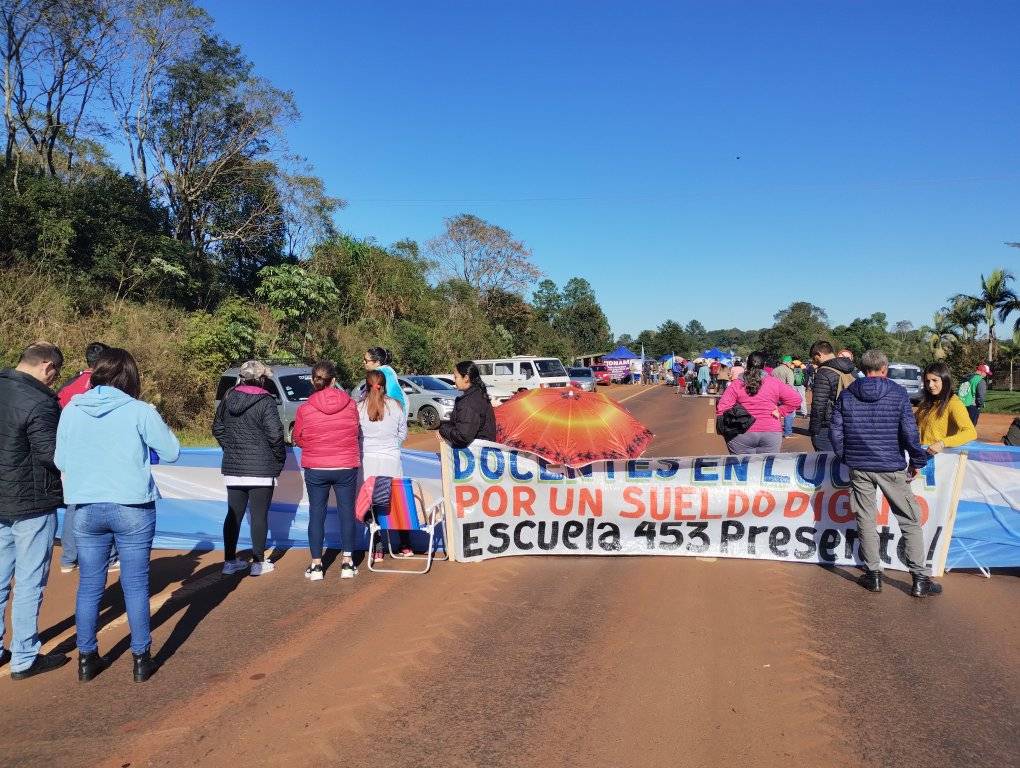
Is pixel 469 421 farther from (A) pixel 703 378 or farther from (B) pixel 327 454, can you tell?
(A) pixel 703 378

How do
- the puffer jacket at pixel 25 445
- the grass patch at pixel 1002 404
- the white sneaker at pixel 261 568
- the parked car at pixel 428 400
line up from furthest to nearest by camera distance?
the grass patch at pixel 1002 404 → the parked car at pixel 428 400 → the white sneaker at pixel 261 568 → the puffer jacket at pixel 25 445

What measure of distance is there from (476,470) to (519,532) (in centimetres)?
71

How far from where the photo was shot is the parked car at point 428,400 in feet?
59.1

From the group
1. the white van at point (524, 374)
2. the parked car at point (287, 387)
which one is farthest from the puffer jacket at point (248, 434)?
the white van at point (524, 374)

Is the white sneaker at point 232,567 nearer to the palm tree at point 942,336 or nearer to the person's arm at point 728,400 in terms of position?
the person's arm at point 728,400

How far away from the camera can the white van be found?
25.4 meters

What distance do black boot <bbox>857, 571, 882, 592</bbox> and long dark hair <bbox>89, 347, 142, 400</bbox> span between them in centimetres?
545

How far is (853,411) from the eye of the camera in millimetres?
5414

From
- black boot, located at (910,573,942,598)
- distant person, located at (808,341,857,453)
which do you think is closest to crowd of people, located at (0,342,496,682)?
black boot, located at (910,573,942,598)

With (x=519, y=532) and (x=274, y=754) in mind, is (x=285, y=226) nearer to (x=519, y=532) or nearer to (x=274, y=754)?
(x=519, y=532)

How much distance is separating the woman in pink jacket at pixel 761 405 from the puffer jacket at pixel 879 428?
1.36m

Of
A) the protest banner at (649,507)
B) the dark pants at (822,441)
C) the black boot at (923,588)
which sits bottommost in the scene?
the black boot at (923,588)

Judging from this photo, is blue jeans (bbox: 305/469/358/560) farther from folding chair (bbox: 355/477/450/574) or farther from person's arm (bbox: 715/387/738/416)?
person's arm (bbox: 715/387/738/416)

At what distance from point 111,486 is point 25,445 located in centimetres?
68
